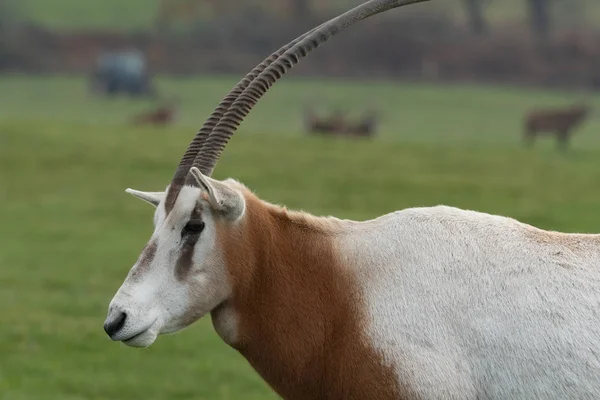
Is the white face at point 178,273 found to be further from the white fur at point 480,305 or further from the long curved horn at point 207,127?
the white fur at point 480,305

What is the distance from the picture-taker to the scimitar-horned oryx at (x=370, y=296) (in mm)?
6027

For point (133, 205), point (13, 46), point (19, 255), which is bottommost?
point (13, 46)

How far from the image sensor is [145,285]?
20.2 ft

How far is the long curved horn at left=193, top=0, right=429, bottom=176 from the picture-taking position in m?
6.70

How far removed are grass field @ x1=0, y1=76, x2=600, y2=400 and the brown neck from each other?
18.1 feet

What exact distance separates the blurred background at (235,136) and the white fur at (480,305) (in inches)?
232

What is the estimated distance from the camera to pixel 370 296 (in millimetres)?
6348

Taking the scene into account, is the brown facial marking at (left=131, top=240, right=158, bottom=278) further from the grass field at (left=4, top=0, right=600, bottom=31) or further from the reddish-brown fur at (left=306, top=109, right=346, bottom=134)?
the grass field at (left=4, top=0, right=600, bottom=31)

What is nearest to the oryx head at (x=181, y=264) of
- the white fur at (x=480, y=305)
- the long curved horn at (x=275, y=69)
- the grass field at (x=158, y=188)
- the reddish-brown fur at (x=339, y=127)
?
the long curved horn at (x=275, y=69)

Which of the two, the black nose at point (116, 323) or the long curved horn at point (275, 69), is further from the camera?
the long curved horn at point (275, 69)

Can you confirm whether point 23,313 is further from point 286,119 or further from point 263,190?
point 286,119

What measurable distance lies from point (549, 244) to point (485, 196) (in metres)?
20.7

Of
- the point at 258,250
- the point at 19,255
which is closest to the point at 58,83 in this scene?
the point at 19,255

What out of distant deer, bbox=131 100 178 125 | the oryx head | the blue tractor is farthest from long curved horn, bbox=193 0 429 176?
the blue tractor
